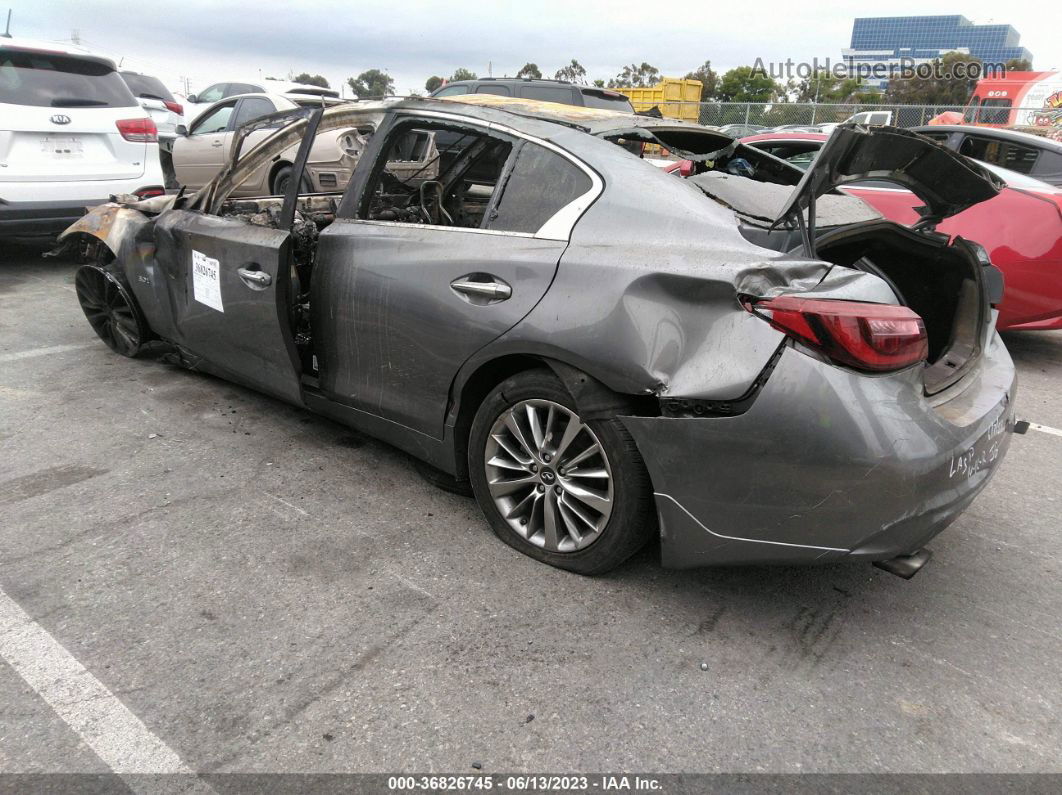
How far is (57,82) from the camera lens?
22.0 ft

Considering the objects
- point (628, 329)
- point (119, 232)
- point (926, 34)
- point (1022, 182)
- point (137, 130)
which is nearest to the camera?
point (628, 329)

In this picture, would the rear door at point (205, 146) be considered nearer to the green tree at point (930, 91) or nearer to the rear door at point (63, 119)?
the rear door at point (63, 119)

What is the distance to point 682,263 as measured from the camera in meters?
2.39

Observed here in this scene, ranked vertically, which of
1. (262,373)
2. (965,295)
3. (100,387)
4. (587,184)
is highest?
(587,184)

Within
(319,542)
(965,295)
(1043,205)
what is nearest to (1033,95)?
(1043,205)

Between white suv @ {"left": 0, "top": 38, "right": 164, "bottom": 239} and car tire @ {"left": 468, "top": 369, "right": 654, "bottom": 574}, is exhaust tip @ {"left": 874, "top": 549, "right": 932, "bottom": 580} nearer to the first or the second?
car tire @ {"left": 468, "top": 369, "right": 654, "bottom": 574}

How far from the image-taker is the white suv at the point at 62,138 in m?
6.39

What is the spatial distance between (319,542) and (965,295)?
9.02 feet

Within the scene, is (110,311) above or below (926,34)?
below

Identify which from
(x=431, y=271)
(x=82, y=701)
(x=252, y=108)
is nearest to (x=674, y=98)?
(x=252, y=108)

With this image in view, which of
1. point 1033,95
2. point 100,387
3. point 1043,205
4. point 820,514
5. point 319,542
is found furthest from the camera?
point 1033,95

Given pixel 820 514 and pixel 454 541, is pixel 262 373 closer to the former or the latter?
pixel 454 541

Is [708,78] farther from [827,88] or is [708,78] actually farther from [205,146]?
[205,146]

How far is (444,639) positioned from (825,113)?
22895mm
